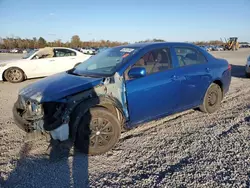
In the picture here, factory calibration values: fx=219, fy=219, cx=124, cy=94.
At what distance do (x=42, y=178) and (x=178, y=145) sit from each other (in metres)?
2.05

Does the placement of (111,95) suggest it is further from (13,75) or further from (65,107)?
(13,75)

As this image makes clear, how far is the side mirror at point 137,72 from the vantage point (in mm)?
3418

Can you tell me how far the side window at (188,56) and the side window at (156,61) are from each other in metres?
0.28

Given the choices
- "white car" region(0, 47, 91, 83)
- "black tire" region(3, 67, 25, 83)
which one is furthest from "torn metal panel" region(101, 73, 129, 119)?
"black tire" region(3, 67, 25, 83)

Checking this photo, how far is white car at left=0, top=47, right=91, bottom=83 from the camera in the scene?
934cm

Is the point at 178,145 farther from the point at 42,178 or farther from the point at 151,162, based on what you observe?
the point at 42,178

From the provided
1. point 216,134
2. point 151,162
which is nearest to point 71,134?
point 151,162

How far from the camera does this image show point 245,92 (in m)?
6.76

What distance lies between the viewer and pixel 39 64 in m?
9.68

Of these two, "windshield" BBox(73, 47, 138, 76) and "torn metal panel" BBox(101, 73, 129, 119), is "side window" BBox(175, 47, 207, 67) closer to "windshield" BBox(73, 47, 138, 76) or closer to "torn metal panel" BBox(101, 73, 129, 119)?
"windshield" BBox(73, 47, 138, 76)

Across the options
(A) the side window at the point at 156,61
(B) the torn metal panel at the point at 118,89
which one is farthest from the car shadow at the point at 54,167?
(A) the side window at the point at 156,61

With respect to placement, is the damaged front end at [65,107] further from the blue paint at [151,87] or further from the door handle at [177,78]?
the door handle at [177,78]

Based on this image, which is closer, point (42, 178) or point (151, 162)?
point (42, 178)

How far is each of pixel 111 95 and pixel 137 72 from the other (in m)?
0.54
